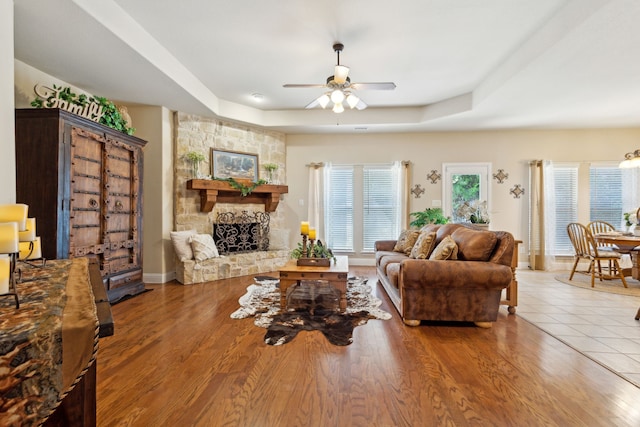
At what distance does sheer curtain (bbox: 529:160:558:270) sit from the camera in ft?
20.3

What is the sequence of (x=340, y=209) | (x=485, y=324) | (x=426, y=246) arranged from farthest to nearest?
(x=340, y=209), (x=426, y=246), (x=485, y=324)

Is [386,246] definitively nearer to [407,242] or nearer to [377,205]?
[407,242]

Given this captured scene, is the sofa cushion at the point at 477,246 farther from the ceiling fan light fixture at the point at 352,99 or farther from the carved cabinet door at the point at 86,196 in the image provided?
the carved cabinet door at the point at 86,196

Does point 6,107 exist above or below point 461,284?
above

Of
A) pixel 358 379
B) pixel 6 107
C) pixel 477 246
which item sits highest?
pixel 6 107

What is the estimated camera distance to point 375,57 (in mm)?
3932

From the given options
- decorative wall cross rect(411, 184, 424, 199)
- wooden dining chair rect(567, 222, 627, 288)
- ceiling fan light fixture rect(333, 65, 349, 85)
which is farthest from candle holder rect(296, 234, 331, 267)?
wooden dining chair rect(567, 222, 627, 288)

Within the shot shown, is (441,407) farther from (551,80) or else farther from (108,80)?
(108,80)

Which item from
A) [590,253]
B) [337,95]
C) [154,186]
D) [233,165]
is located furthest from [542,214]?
[154,186]

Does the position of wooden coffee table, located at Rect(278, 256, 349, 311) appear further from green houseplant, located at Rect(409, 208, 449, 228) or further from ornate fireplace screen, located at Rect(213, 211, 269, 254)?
green houseplant, located at Rect(409, 208, 449, 228)

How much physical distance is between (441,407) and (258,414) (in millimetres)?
1040

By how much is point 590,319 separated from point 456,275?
1691 millimetres

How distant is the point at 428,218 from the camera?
6.00 meters

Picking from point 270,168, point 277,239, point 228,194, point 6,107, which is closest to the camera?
point 6,107
